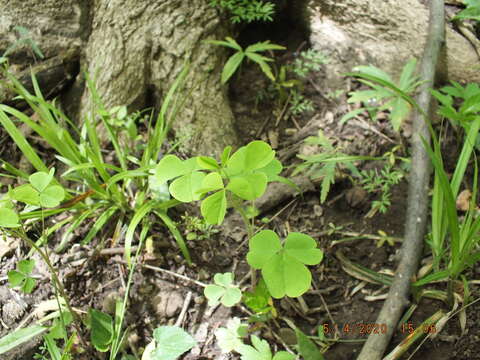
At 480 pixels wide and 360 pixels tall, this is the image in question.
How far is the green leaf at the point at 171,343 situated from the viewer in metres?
1.50

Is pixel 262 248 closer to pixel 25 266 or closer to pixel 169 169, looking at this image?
pixel 169 169

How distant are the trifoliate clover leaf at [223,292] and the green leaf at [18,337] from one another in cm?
63

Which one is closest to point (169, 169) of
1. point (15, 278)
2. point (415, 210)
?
point (15, 278)

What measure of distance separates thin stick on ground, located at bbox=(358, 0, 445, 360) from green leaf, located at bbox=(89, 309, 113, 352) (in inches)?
37.9

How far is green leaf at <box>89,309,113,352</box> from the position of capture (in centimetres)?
154

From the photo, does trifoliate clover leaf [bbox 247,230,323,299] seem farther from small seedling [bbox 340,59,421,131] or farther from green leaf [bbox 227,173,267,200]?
small seedling [bbox 340,59,421,131]

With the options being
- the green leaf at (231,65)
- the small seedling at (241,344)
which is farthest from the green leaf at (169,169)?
the green leaf at (231,65)

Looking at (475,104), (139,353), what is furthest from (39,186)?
(475,104)

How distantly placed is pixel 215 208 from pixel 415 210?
105cm

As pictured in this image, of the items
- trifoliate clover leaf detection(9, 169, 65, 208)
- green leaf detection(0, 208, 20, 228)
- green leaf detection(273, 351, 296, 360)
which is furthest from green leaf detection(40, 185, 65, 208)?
green leaf detection(273, 351, 296, 360)

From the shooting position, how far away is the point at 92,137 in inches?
78.0

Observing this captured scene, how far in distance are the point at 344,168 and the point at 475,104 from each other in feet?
2.30

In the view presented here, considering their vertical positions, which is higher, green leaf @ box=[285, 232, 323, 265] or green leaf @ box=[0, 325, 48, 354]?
green leaf @ box=[285, 232, 323, 265]

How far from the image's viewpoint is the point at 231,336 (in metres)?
1.69
